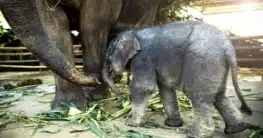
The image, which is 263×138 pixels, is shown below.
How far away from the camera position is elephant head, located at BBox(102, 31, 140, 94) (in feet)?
9.44

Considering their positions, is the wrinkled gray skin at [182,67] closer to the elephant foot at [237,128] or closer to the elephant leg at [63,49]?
the elephant foot at [237,128]

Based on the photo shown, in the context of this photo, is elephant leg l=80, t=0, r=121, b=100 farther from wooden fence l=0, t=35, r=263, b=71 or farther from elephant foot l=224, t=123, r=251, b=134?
wooden fence l=0, t=35, r=263, b=71

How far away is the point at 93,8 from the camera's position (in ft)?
11.8

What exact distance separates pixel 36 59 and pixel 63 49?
5196 millimetres

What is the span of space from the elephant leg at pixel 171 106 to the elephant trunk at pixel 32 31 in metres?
0.91

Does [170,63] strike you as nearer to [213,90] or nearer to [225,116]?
[213,90]

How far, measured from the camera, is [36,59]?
27.3 feet

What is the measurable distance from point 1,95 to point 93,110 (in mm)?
1731

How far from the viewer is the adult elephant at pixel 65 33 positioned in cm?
216

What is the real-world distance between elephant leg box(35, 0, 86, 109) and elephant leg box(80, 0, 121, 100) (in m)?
0.25

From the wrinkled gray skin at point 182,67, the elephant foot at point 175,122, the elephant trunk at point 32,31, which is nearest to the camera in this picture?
the elephant trunk at point 32,31

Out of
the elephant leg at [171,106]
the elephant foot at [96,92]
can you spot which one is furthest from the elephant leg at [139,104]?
the elephant foot at [96,92]

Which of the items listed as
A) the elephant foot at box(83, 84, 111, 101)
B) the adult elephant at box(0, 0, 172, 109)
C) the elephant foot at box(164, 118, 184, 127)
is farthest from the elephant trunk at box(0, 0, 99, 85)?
the elephant foot at box(83, 84, 111, 101)

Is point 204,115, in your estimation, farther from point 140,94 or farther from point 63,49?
point 63,49
